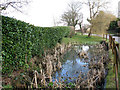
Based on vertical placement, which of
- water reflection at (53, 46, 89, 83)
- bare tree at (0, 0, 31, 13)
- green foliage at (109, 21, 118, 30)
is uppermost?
bare tree at (0, 0, 31, 13)

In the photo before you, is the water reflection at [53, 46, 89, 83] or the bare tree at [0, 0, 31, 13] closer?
the water reflection at [53, 46, 89, 83]

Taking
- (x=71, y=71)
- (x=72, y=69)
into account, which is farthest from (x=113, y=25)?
(x=71, y=71)

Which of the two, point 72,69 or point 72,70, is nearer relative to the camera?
point 72,70

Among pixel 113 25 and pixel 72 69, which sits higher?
pixel 113 25

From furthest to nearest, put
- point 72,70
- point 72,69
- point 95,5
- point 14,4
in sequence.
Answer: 1. point 95,5
2. point 14,4
3. point 72,69
4. point 72,70

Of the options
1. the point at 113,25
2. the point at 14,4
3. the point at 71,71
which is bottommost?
the point at 71,71

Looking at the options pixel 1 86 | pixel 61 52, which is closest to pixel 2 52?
pixel 1 86

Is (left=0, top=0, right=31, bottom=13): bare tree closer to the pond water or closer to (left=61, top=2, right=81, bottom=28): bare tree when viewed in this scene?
the pond water

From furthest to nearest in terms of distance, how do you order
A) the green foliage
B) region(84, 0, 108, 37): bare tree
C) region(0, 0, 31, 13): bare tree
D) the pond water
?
the green foliage, region(84, 0, 108, 37): bare tree, region(0, 0, 31, 13): bare tree, the pond water

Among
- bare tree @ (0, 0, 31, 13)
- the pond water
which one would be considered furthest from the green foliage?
the pond water

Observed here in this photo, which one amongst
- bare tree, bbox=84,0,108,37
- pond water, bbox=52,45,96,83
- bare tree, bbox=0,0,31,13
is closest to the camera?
pond water, bbox=52,45,96,83

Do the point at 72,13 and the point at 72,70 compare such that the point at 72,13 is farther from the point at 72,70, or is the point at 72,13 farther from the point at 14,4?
the point at 72,70

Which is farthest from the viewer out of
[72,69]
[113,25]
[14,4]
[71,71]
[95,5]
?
[113,25]

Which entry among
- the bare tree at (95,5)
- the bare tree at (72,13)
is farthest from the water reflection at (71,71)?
the bare tree at (72,13)
